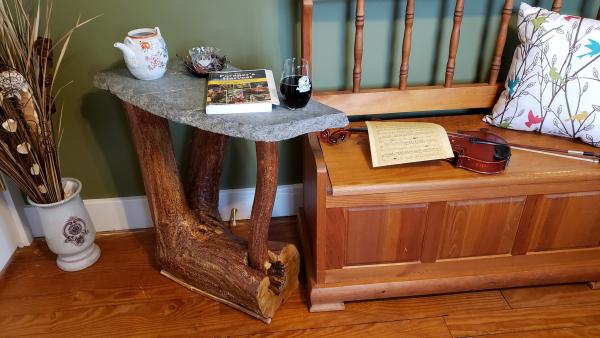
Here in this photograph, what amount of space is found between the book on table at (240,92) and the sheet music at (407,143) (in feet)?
1.15

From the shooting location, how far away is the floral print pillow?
1.38 meters

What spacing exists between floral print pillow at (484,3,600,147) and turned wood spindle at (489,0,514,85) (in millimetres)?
41

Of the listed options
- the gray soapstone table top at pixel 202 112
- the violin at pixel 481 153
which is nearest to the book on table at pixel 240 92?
the gray soapstone table top at pixel 202 112

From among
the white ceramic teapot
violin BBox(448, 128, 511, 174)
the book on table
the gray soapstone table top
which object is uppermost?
the white ceramic teapot

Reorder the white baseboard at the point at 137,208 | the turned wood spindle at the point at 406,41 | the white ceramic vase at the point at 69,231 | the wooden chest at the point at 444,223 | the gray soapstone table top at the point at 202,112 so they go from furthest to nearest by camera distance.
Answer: the white baseboard at the point at 137,208, the white ceramic vase at the point at 69,231, the turned wood spindle at the point at 406,41, the wooden chest at the point at 444,223, the gray soapstone table top at the point at 202,112

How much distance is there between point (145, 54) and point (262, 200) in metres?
0.51

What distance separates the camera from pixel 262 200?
4.35 ft

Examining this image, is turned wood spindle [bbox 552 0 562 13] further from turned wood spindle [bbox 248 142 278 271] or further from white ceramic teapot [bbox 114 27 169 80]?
white ceramic teapot [bbox 114 27 169 80]

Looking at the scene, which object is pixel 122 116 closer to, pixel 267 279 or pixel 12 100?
pixel 12 100

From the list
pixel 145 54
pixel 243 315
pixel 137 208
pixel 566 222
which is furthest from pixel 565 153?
pixel 137 208

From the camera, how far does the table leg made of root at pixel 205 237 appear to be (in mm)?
1404

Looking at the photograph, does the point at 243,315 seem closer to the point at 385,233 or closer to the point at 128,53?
the point at 385,233

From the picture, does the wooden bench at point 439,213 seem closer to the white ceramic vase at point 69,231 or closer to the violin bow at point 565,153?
the violin bow at point 565,153

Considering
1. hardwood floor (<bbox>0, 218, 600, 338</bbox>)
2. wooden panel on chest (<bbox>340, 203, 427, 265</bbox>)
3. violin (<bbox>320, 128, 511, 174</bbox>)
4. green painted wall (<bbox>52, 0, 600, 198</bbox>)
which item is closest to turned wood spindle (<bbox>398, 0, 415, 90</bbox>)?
green painted wall (<bbox>52, 0, 600, 198</bbox>)
